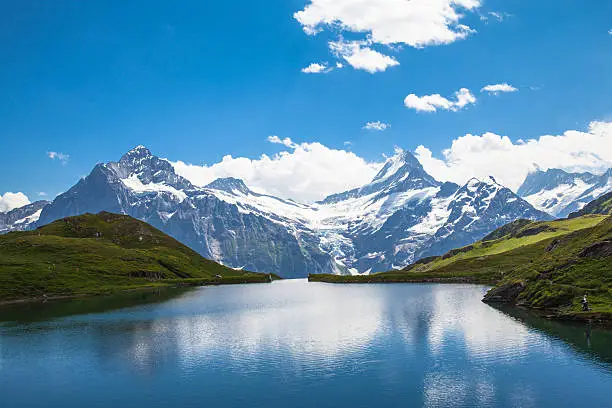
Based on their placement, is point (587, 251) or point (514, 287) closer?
point (587, 251)

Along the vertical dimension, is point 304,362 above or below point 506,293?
below

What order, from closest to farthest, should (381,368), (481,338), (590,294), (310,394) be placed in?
(310,394)
(381,368)
(481,338)
(590,294)

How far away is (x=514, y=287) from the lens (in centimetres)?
15688

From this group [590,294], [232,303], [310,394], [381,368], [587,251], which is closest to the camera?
[310,394]

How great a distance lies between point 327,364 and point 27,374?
4866 cm

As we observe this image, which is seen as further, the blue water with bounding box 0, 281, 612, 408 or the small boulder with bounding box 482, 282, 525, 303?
the small boulder with bounding box 482, 282, 525, 303

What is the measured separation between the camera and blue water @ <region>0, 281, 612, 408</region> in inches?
2532

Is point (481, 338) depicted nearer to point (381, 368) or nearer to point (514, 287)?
point (381, 368)

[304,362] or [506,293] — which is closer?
[304,362]

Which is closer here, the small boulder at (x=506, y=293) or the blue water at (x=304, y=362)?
the blue water at (x=304, y=362)

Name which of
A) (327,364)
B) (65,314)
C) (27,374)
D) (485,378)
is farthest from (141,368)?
(65,314)

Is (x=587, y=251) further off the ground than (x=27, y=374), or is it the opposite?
(x=587, y=251)

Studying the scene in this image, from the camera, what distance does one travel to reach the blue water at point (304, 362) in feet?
211

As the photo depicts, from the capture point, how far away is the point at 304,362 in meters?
82.4
